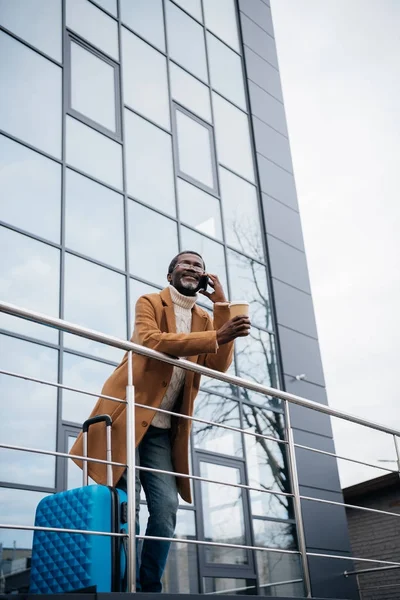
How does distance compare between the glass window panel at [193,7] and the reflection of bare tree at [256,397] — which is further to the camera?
the glass window panel at [193,7]

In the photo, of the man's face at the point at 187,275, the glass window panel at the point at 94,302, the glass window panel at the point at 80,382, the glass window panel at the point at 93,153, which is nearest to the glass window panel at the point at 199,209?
the glass window panel at the point at 93,153

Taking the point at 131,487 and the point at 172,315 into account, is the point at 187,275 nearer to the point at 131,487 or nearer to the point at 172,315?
the point at 172,315

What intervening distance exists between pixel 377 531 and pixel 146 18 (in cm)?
920

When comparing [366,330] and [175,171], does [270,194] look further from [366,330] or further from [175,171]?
[366,330]

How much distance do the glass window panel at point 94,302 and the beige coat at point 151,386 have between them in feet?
10.1

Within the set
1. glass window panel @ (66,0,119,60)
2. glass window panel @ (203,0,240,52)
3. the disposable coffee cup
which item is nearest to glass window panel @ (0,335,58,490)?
the disposable coffee cup

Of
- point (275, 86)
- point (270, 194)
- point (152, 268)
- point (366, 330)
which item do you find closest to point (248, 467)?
point (152, 268)

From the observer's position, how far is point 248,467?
791 cm

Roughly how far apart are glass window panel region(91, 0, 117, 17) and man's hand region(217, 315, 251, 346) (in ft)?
20.8

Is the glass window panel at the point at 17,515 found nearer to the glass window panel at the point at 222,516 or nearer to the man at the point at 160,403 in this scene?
the glass window panel at the point at 222,516

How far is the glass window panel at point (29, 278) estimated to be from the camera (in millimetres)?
6184

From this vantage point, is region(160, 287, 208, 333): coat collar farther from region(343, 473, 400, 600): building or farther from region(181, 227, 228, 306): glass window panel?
region(343, 473, 400, 600): building

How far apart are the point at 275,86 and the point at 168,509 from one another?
9.11 metres

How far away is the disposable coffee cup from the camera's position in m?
3.31
